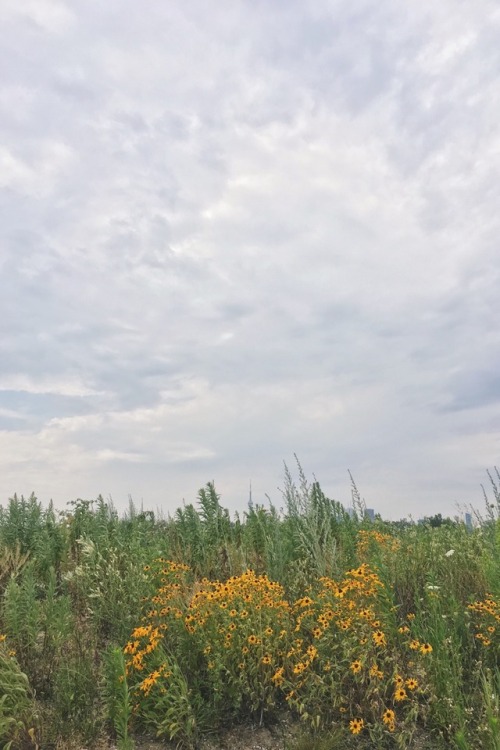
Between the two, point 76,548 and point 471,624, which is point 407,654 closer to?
point 471,624

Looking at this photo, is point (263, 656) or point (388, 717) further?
point (263, 656)

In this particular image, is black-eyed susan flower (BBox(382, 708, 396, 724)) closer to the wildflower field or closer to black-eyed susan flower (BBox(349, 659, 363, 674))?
the wildflower field

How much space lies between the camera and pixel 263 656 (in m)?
4.41

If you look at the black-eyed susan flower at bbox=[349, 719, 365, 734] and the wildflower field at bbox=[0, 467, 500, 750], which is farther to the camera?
the wildflower field at bbox=[0, 467, 500, 750]

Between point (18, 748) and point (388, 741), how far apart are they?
2672mm

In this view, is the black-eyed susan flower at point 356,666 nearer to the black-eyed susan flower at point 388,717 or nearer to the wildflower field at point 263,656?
the wildflower field at point 263,656

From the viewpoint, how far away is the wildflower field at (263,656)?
4.15 m

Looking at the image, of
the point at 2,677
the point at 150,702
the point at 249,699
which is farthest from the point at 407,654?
the point at 2,677

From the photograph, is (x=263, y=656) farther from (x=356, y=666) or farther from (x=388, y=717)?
(x=388, y=717)

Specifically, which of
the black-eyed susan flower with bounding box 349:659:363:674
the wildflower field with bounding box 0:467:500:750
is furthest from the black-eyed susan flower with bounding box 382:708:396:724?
the black-eyed susan flower with bounding box 349:659:363:674

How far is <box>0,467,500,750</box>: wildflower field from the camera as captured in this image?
4148 mm

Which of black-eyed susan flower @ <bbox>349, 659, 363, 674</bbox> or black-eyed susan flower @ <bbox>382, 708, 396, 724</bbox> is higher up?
black-eyed susan flower @ <bbox>349, 659, 363, 674</bbox>

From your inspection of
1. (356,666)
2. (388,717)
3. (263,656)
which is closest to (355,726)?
(388,717)

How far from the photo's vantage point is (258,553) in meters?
7.47
